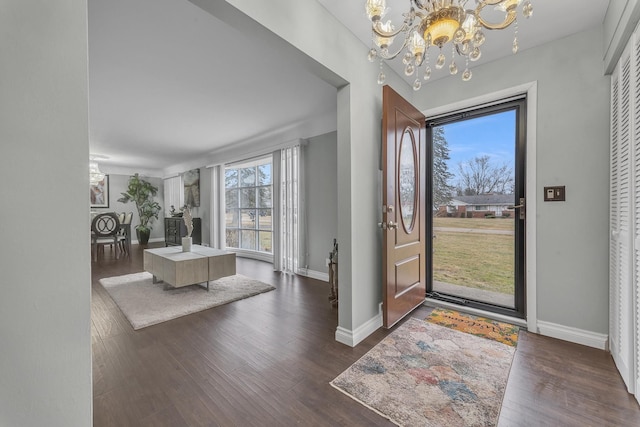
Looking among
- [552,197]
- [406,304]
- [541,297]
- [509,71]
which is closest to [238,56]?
[509,71]

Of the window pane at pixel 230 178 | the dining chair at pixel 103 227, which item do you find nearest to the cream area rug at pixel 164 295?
the dining chair at pixel 103 227

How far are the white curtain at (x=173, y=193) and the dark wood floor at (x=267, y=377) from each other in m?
5.41

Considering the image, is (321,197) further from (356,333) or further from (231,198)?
(231,198)

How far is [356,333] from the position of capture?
2.06 m

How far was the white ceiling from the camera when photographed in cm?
181

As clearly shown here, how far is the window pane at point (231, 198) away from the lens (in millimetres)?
6465

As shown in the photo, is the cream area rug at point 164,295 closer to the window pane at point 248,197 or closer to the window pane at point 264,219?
the window pane at point 264,219

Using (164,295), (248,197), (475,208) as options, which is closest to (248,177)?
(248,197)

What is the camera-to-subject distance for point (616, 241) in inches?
69.8

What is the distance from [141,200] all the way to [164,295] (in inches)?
209

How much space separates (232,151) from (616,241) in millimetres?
5799

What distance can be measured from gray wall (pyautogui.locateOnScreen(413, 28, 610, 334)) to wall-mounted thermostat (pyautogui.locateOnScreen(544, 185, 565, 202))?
0.04 m

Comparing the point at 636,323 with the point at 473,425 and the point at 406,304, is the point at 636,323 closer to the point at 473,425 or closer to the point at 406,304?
the point at 473,425

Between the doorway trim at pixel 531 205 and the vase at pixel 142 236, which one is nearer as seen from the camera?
the doorway trim at pixel 531 205
